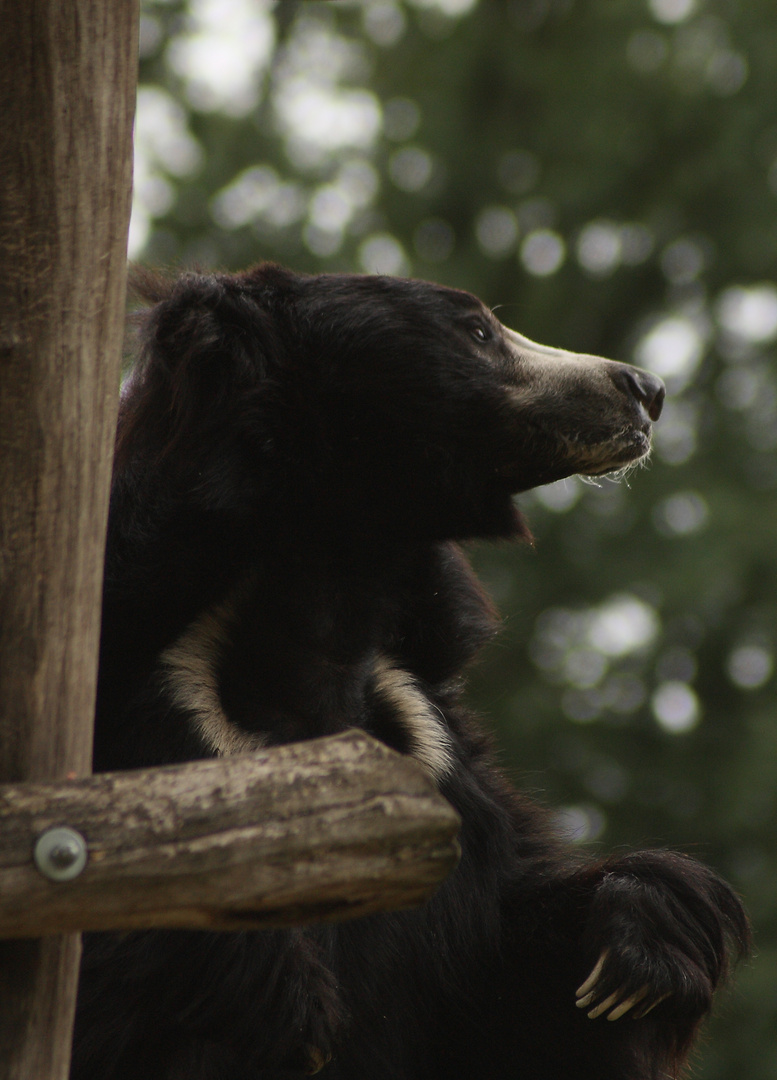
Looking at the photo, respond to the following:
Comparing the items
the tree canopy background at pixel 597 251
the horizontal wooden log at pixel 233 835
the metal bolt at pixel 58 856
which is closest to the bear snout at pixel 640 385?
the horizontal wooden log at pixel 233 835

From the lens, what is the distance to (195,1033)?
2727 millimetres

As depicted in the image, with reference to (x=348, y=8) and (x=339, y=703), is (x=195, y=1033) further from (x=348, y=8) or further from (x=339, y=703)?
(x=348, y=8)

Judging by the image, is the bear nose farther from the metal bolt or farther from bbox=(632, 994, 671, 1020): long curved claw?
the metal bolt

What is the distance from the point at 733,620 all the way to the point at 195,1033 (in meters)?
7.47

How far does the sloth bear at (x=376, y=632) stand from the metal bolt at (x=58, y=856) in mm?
1023

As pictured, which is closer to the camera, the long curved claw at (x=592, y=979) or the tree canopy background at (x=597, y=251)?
the long curved claw at (x=592, y=979)

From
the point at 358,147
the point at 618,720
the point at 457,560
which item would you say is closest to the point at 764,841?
the point at 618,720

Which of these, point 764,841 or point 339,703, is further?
point 764,841

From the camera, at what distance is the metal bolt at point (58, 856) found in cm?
177

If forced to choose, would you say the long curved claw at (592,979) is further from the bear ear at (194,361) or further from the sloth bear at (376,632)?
the bear ear at (194,361)

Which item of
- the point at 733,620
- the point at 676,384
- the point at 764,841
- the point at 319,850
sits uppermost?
the point at 319,850

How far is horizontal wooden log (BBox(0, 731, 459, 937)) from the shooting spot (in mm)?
1800

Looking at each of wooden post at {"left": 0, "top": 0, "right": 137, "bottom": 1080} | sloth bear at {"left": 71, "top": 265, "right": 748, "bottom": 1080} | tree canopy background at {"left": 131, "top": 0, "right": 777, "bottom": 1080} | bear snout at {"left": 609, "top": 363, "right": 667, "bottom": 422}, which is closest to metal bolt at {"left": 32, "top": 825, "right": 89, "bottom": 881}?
wooden post at {"left": 0, "top": 0, "right": 137, "bottom": 1080}

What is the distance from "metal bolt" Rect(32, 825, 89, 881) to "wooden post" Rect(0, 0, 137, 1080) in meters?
0.23
